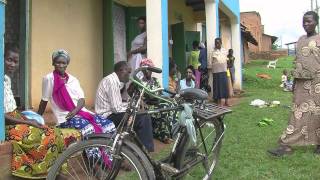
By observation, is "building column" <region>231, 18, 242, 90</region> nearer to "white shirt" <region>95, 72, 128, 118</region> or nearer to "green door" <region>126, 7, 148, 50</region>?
"green door" <region>126, 7, 148, 50</region>

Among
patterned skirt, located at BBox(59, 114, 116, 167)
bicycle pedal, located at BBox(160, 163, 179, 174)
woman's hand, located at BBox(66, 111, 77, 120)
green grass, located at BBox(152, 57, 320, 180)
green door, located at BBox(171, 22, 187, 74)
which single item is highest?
green door, located at BBox(171, 22, 187, 74)

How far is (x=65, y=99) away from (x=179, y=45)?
9423 mm

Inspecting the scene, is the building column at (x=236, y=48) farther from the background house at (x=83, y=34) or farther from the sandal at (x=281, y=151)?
the sandal at (x=281, y=151)

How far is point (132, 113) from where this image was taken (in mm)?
3586

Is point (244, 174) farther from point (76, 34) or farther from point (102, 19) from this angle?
point (102, 19)

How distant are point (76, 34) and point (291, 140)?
15.2ft

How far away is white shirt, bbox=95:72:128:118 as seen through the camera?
5.42 metres

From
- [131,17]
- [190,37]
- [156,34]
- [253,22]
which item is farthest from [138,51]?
[253,22]

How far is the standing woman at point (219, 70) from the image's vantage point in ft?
36.9

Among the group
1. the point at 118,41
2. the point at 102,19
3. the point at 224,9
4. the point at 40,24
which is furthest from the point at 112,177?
the point at 224,9

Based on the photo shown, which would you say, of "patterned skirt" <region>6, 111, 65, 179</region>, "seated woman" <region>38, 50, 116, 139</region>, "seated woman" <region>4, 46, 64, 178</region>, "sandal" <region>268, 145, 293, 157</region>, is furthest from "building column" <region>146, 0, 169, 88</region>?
"patterned skirt" <region>6, 111, 65, 179</region>

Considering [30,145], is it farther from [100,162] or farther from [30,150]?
[100,162]

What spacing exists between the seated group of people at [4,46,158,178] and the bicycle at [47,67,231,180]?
430 millimetres

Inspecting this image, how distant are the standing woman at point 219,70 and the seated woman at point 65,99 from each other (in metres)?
6.57
